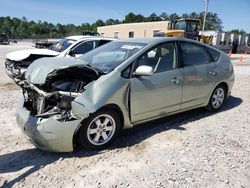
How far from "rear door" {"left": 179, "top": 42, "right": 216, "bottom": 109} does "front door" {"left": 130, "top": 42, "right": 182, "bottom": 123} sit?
20 centimetres

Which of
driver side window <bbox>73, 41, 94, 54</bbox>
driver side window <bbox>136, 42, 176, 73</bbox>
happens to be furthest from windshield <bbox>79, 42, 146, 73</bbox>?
driver side window <bbox>73, 41, 94, 54</bbox>

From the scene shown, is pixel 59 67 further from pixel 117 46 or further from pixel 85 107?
→ pixel 117 46

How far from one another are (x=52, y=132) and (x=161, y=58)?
2.25 m

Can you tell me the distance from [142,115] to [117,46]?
1.43 meters

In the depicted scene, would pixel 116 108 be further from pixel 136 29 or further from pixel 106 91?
pixel 136 29

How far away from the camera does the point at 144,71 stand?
13.1ft

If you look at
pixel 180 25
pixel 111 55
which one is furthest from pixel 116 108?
pixel 180 25

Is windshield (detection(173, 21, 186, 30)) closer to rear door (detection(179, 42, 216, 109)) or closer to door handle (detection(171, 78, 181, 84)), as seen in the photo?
rear door (detection(179, 42, 216, 109))

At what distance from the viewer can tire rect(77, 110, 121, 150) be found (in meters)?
3.70

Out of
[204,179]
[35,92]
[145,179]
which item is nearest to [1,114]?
[35,92]

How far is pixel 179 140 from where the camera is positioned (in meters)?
4.32

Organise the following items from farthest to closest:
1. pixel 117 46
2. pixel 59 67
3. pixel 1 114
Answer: pixel 1 114, pixel 117 46, pixel 59 67

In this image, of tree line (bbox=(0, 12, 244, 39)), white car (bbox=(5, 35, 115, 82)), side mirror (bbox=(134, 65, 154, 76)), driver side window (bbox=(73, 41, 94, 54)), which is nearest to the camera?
side mirror (bbox=(134, 65, 154, 76))

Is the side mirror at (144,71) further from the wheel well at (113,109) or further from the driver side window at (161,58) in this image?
the wheel well at (113,109)
